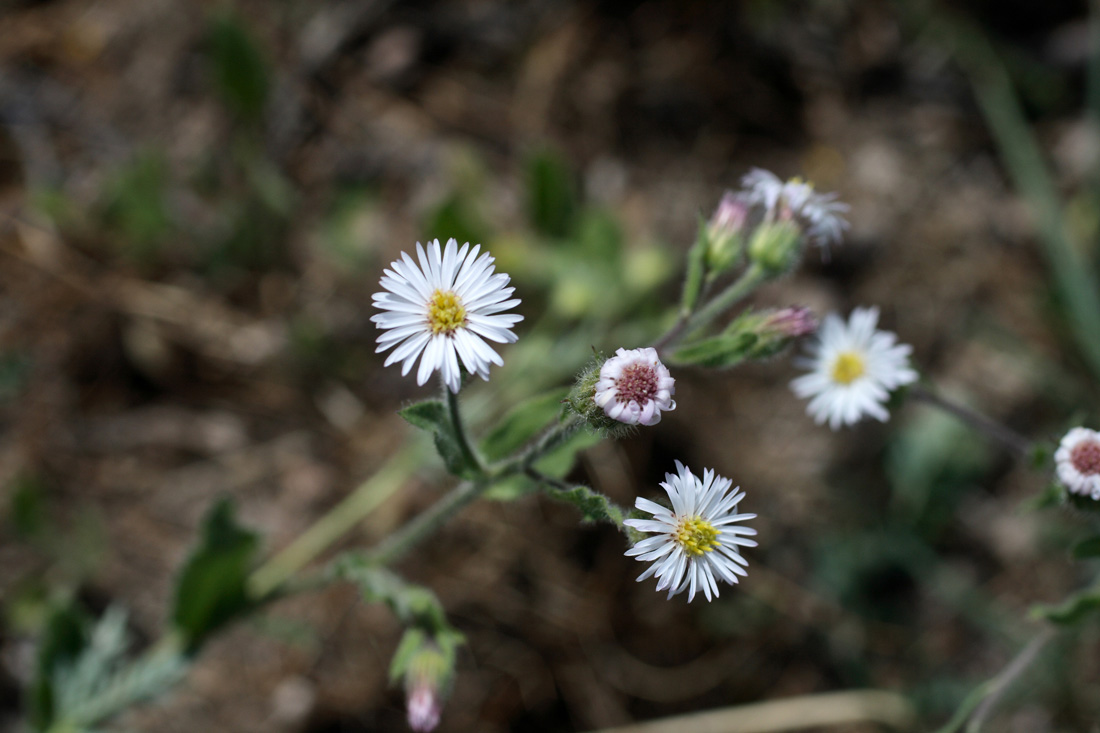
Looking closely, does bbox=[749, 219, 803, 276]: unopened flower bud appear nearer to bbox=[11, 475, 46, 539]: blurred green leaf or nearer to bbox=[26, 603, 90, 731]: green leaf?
bbox=[26, 603, 90, 731]: green leaf

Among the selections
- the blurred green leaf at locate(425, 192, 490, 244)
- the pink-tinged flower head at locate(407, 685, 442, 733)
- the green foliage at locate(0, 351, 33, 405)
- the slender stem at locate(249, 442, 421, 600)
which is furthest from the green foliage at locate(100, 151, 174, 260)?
the pink-tinged flower head at locate(407, 685, 442, 733)

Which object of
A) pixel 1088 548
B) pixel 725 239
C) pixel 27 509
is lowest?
pixel 27 509

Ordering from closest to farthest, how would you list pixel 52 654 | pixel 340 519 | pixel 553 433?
pixel 553 433, pixel 52 654, pixel 340 519

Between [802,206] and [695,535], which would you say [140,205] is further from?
[695,535]

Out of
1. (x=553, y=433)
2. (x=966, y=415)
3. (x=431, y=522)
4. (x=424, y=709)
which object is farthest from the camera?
(x=966, y=415)

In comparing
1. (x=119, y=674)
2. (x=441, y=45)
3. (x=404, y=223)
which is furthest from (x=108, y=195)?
(x=119, y=674)

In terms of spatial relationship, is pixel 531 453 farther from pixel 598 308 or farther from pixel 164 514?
pixel 164 514

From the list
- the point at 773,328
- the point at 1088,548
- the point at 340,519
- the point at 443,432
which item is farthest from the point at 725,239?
the point at 340,519
